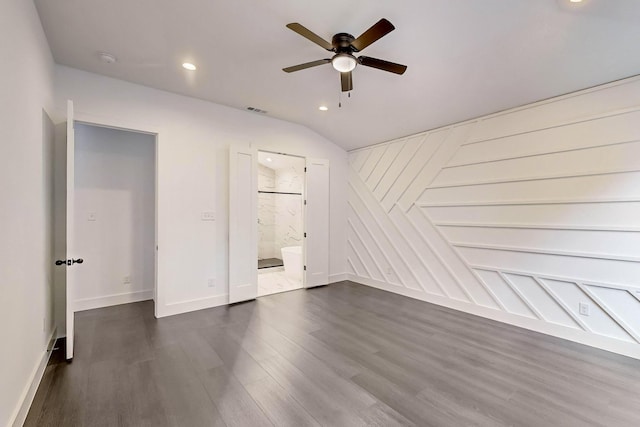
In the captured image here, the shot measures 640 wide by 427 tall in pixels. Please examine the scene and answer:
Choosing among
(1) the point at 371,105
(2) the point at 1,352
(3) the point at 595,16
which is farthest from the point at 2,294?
(3) the point at 595,16

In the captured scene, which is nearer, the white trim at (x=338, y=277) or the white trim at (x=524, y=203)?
the white trim at (x=524, y=203)

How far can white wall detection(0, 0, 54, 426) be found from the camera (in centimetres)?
163

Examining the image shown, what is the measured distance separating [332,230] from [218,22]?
3964 mm

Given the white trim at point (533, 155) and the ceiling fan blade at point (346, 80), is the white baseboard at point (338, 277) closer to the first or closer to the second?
the white trim at point (533, 155)

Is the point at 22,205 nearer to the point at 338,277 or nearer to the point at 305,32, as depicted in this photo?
the point at 305,32

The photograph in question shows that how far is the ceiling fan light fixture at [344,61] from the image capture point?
2448 millimetres

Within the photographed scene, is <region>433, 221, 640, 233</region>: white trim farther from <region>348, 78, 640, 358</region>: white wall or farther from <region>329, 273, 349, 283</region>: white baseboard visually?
<region>329, 273, 349, 283</region>: white baseboard

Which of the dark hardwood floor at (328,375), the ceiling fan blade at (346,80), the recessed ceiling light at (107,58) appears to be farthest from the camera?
the recessed ceiling light at (107,58)

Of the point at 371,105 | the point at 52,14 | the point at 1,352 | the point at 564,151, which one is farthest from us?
the point at 371,105

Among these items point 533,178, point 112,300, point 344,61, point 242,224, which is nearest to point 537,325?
point 533,178

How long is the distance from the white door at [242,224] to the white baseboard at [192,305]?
151mm

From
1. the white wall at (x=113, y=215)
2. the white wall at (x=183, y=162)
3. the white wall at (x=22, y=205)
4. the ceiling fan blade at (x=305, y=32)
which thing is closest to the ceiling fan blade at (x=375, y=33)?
the ceiling fan blade at (x=305, y=32)

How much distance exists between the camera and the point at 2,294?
157cm

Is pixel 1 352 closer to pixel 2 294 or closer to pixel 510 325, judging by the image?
pixel 2 294
